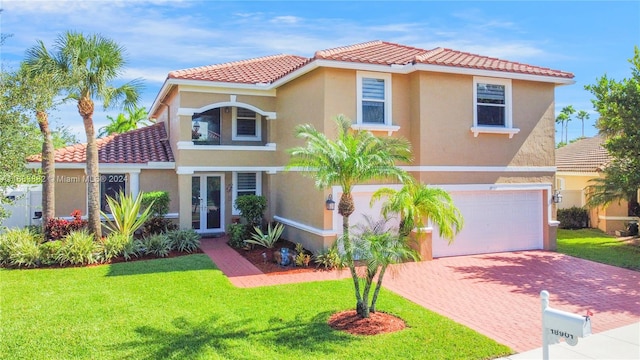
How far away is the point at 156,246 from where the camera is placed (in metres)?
15.4

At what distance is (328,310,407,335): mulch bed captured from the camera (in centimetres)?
838

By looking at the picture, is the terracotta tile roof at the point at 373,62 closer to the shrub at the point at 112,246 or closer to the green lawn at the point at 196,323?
the shrub at the point at 112,246

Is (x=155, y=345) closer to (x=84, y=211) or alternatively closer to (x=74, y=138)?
(x=84, y=211)

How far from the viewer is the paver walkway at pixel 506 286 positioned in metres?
9.23

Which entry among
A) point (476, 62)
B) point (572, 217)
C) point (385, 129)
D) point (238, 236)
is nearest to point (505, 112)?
point (476, 62)

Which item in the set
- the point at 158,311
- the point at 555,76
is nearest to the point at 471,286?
the point at 158,311

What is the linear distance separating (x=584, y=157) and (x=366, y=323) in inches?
1026

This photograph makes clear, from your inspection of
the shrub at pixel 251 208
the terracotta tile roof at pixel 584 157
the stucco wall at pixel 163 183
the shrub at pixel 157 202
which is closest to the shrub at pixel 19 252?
the shrub at pixel 157 202

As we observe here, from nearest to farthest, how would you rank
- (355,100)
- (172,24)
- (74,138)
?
(172,24) → (355,100) → (74,138)

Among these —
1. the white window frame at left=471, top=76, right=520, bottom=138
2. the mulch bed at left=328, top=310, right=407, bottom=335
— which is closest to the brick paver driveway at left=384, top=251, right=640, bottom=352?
the mulch bed at left=328, top=310, right=407, bottom=335

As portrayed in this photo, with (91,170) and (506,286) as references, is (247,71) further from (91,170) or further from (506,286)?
(506,286)

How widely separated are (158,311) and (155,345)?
1.94 m

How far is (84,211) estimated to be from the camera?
1841 cm

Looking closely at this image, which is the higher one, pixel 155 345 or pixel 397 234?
pixel 397 234
